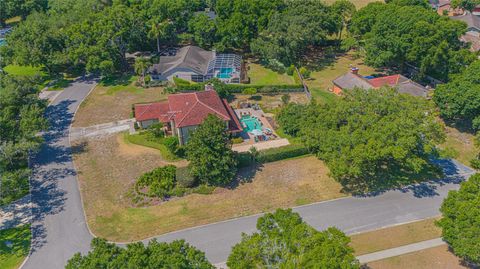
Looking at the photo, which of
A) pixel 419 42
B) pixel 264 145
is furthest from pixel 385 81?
pixel 264 145

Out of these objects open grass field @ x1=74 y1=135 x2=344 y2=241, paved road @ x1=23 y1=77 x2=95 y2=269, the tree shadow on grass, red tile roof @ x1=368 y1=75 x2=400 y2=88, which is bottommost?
paved road @ x1=23 y1=77 x2=95 y2=269

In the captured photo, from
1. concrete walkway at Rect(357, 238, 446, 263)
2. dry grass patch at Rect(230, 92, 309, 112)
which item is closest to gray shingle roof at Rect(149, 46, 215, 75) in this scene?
dry grass patch at Rect(230, 92, 309, 112)

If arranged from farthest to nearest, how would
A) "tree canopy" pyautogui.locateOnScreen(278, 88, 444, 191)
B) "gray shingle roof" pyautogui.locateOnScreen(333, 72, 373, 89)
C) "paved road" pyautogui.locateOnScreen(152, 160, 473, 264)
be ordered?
"gray shingle roof" pyautogui.locateOnScreen(333, 72, 373, 89)
"tree canopy" pyautogui.locateOnScreen(278, 88, 444, 191)
"paved road" pyautogui.locateOnScreen(152, 160, 473, 264)

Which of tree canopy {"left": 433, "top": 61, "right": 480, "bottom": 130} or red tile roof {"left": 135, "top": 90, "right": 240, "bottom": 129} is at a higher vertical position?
tree canopy {"left": 433, "top": 61, "right": 480, "bottom": 130}

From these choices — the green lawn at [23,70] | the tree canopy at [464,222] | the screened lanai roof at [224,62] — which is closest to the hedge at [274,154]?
the tree canopy at [464,222]

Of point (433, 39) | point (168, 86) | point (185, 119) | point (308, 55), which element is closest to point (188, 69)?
point (168, 86)

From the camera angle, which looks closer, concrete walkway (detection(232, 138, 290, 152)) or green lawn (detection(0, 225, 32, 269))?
green lawn (detection(0, 225, 32, 269))

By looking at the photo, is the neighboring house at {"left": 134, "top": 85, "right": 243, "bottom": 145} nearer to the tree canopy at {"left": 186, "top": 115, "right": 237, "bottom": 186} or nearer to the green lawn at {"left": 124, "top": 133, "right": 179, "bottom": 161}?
the green lawn at {"left": 124, "top": 133, "right": 179, "bottom": 161}
